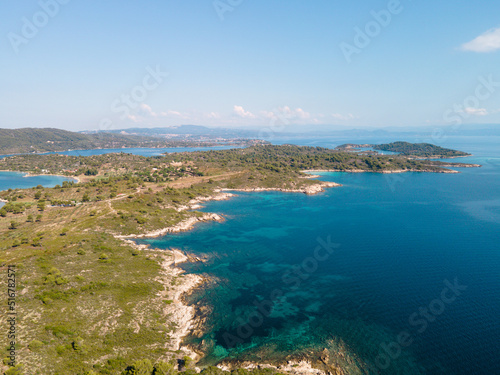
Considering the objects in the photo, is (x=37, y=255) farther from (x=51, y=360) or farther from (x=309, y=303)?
(x=309, y=303)

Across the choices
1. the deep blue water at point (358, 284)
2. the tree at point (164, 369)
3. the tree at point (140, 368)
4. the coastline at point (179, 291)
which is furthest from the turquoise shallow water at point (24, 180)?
the tree at point (164, 369)

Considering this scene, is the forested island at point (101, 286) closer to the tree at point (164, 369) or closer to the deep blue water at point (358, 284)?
the tree at point (164, 369)

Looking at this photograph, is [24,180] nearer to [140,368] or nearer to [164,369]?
[140,368]

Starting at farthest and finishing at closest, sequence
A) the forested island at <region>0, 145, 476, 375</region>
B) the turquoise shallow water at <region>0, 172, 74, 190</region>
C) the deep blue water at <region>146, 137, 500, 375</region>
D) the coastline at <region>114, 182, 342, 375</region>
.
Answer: the turquoise shallow water at <region>0, 172, 74, 190</region>
the deep blue water at <region>146, 137, 500, 375</region>
the coastline at <region>114, 182, 342, 375</region>
the forested island at <region>0, 145, 476, 375</region>

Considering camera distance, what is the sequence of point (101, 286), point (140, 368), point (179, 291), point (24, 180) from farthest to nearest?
1. point (24, 180)
2. point (179, 291)
3. point (101, 286)
4. point (140, 368)

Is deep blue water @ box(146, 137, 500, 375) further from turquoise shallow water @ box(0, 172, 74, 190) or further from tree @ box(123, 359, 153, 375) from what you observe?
turquoise shallow water @ box(0, 172, 74, 190)

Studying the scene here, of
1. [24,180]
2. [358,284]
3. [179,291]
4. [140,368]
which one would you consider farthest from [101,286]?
[24,180]

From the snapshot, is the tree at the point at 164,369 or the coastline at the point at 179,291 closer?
the tree at the point at 164,369

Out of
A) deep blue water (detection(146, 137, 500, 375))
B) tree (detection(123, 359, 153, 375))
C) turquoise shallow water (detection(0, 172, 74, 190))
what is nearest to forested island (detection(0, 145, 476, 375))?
tree (detection(123, 359, 153, 375))
